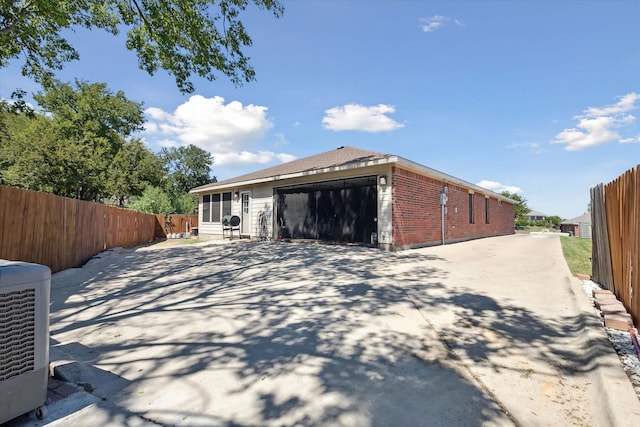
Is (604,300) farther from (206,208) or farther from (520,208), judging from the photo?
(520,208)

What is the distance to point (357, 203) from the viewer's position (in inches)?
420

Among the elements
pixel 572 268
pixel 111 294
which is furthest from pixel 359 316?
pixel 572 268

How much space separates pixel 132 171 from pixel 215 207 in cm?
1861

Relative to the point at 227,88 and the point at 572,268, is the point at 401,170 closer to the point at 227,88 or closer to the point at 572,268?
the point at 572,268

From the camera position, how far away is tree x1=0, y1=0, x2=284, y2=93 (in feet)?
25.6

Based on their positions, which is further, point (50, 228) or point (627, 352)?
point (50, 228)

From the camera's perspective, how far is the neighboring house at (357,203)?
9.75 metres

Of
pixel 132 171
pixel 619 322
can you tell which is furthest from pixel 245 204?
A: pixel 132 171

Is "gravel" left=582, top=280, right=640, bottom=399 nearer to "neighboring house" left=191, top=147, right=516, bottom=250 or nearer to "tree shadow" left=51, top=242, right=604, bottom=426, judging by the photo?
"tree shadow" left=51, top=242, right=604, bottom=426

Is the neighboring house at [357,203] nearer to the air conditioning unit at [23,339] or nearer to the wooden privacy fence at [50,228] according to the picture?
the wooden privacy fence at [50,228]

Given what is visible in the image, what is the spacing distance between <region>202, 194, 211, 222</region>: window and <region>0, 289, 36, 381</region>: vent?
16.6m

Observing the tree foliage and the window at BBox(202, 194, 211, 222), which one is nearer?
the window at BBox(202, 194, 211, 222)

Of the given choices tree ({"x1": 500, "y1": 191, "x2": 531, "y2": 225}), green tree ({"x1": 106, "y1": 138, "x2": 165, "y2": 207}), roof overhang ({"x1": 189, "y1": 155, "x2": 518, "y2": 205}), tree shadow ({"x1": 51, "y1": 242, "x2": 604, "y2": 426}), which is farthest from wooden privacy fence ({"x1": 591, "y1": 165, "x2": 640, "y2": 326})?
tree ({"x1": 500, "y1": 191, "x2": 531, "y2": 225})

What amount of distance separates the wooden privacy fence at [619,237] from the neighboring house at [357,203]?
496 centimetres
